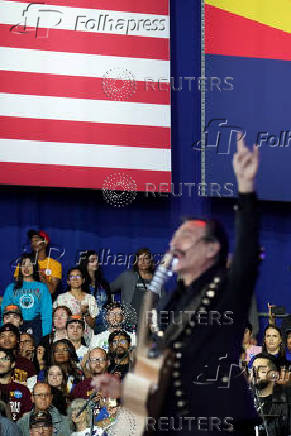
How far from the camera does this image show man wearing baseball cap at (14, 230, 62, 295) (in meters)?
8.20

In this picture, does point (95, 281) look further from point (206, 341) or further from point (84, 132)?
point (206, 341)

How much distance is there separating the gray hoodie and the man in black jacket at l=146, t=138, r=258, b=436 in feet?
11.4

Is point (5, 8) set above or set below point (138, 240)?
above

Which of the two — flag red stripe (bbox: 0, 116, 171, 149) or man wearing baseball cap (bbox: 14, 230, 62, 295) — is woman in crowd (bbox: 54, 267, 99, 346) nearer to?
man wearing baseball cap (bbox: 14, 230, 62, 295)

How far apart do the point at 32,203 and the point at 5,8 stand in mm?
1880

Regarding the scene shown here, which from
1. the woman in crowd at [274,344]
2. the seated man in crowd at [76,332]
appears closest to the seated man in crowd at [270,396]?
the woman in crowd at [274,344]

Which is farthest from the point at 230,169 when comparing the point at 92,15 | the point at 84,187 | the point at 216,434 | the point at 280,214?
the point at 216,434

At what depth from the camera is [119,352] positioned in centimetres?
670

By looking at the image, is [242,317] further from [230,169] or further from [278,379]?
[230,169]

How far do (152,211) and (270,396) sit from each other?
3578mm

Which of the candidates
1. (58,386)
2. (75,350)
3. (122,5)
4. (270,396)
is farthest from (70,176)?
(270,396)

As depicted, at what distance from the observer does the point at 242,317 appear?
2.56 metres

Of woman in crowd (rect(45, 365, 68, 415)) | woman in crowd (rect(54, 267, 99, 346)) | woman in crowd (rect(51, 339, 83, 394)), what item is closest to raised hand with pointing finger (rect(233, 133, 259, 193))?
woman in crowd (rect(45, 365, 68, 415))

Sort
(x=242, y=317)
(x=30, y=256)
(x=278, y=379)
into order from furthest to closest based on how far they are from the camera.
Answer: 1. (x=30, y=256)
2. (x=278, y=379)
3. (x=242, y=317)
